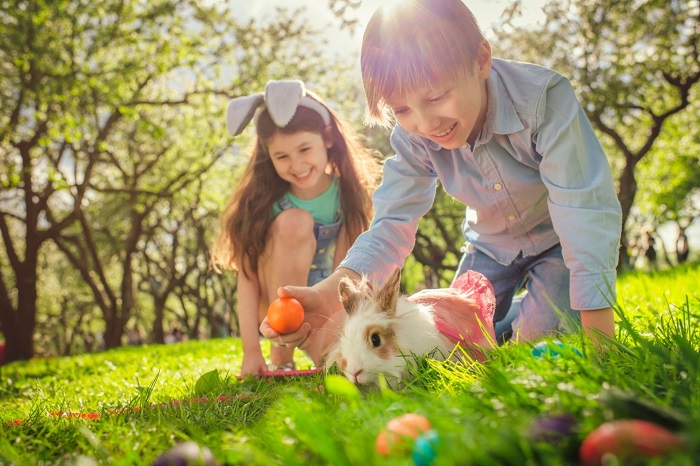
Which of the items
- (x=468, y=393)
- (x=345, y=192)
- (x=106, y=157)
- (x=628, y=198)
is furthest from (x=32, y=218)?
(x=628, y=198)

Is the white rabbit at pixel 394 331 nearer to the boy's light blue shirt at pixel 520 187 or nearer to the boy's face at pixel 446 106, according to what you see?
the boy's light blue shirt at pixel 520 187

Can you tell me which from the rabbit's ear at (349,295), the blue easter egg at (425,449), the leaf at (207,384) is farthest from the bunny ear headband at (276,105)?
the blue easter egg at (425,449)

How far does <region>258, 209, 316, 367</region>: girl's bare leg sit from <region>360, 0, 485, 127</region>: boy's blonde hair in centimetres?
161

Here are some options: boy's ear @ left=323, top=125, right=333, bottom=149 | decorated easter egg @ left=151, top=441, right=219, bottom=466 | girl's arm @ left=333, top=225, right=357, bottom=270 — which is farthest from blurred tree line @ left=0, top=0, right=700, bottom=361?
decorated easter egg @ left=151, top=441, right=219, bottom=466

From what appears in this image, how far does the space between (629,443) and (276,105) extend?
3802 mm

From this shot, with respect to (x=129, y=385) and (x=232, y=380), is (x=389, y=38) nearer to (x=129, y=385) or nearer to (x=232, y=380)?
(x=232, y=380)

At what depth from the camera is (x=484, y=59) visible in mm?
2924

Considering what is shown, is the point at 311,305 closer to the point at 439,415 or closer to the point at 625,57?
the point at 439,415

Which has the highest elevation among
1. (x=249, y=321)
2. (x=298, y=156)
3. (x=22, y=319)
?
(x=298, y=156)

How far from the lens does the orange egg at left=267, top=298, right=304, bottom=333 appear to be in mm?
2830

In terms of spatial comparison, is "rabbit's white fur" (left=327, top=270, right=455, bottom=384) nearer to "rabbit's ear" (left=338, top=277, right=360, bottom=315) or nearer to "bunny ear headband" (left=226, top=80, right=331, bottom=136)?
"rabbit's ear" (left=338, top=277, right=360, bottom=315)

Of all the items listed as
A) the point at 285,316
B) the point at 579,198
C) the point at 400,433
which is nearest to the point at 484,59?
the point at 579,198

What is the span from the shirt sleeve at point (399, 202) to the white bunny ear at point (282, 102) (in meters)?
1.06

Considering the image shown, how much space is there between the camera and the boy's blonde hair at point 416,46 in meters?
2.71
